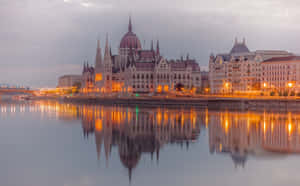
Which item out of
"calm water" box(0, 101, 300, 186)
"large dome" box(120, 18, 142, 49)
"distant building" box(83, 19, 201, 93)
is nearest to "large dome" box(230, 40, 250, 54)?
"distant building" box(83, 19, 201, 93)

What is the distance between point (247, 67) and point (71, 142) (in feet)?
317

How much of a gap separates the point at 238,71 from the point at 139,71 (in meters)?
37.3

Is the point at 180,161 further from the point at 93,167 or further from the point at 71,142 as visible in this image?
the point at 71,142

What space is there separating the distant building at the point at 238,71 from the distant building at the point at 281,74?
3529 millimetres

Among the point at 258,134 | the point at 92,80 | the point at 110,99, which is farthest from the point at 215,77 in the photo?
the point at 258,134

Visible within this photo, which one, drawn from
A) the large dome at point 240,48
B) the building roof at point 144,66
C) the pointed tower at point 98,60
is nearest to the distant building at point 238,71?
the large dome at point 240,48

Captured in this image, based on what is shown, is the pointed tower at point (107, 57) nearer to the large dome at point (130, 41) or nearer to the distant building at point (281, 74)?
the large dome at point (130, 41)

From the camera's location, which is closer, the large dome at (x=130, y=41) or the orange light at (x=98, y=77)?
the large dome at (x=130, y=41)

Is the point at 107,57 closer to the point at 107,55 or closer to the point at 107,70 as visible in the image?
the point at 107,55

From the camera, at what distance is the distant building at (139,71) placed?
458 feet

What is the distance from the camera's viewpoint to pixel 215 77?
133m

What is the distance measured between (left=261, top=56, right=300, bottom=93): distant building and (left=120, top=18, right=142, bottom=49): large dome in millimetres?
66663

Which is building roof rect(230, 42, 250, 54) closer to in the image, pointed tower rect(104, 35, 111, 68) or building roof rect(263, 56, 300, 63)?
building roof rect(263, 56, 300, 63)

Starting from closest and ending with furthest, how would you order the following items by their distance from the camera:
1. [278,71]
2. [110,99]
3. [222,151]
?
[222,151]
[278,71]
[110,99]
